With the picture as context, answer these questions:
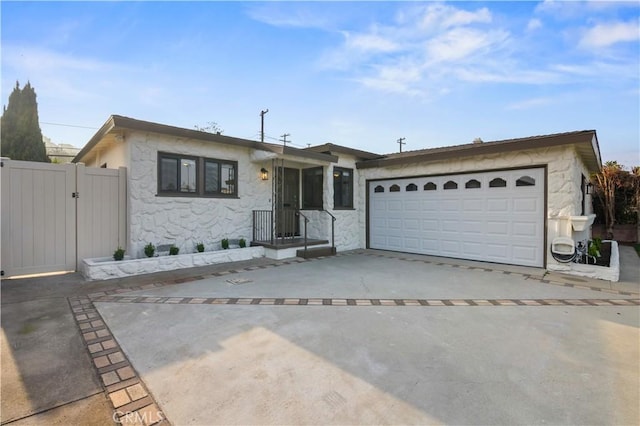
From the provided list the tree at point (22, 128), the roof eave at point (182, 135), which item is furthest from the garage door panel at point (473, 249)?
the tree at point (22, 128)

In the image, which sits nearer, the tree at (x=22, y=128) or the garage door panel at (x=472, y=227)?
the garage door panel at (x=472, y=227)

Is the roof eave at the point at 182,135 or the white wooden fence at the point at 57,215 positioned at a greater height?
the roof eave at the point at 182,135

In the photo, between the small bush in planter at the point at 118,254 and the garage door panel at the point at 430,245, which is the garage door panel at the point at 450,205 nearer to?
the garage door panel at the point at 430,245

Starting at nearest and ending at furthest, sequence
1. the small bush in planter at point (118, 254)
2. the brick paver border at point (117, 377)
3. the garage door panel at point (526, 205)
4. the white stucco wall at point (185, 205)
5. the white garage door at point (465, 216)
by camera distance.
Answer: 1. the brick paver border at point (117, 377)
2. the small bush in planter at point (118, 254)
3. the white stucco wall at point (185, 205)
4. the garage door panel at point (526, 205)
5. the white garage door at point (465, 216)

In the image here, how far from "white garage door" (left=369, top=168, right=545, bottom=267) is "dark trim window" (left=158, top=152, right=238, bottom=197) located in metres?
4.41

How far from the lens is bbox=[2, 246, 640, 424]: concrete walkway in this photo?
1.99 metres

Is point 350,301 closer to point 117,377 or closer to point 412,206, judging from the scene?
point 117,377

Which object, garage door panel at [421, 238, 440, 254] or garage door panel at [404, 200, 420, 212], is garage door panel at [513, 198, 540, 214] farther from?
garage door panel at [404, 200, 420, 212]

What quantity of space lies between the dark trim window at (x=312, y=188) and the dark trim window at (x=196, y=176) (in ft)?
7.78

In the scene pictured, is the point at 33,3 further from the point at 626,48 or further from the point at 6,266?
the point at 626,48

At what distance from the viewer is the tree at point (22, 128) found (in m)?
13.3

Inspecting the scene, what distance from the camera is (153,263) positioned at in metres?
6.00

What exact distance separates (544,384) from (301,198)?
779cm

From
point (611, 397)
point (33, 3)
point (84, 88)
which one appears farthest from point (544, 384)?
point (84, 88)
